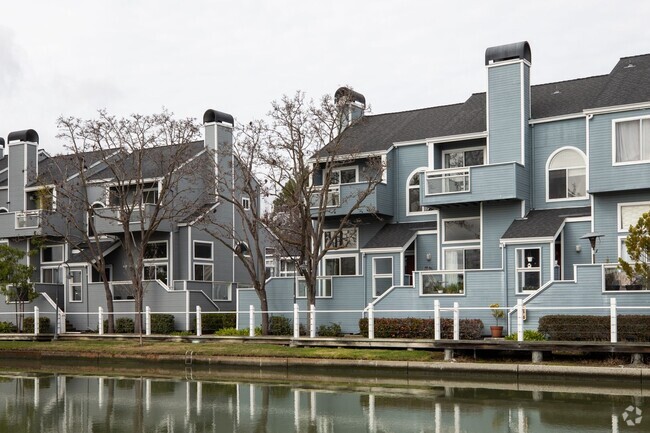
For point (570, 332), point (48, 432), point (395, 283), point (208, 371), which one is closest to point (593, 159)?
point (570, 332)

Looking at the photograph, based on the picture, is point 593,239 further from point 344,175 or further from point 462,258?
point 344,175

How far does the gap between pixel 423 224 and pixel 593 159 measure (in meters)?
8.24

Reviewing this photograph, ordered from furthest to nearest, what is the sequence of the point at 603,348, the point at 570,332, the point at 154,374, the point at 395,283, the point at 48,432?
the point at 395,283
the point at 154,374
the point at 570,332
the point at 603,348
the point at 48,432

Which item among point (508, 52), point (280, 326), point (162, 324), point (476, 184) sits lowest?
point (162, 324)

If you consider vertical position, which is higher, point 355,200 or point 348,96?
point 348,96

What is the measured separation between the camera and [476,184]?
3269 centimetres

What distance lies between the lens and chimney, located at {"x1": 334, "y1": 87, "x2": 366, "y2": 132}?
3424cm

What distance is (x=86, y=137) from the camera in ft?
129

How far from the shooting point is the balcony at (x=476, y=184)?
32.1 meters

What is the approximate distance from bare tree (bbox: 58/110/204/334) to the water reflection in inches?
516

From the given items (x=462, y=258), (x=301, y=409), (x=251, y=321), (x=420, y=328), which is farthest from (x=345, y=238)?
(x=301, y=409)

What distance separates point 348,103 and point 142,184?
11351mm

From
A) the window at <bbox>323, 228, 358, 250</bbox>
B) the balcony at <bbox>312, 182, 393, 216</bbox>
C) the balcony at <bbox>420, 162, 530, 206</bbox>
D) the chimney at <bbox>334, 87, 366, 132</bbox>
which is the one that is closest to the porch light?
the balcony at <bbox>420, 162, 530, 206</bbox>

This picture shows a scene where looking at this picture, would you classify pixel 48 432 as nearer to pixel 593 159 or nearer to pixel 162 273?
pixel 593 159
